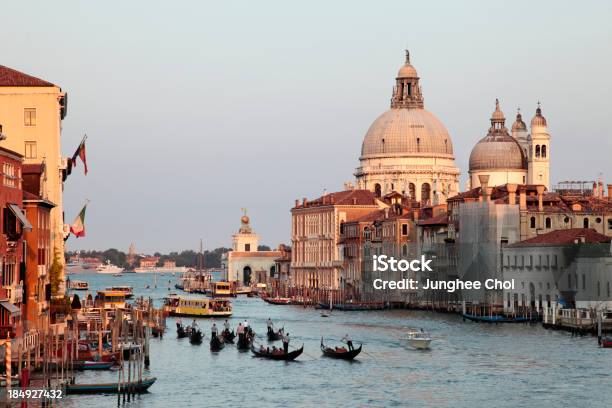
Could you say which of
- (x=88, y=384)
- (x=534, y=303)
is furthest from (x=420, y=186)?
(x=88, y=384)

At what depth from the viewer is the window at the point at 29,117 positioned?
206ft

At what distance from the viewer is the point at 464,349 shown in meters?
69.7

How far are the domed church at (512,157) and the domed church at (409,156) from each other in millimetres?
9060

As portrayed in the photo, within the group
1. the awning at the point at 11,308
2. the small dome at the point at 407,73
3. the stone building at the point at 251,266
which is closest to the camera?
the awning at the point at 11,308

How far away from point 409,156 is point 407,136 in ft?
5.53

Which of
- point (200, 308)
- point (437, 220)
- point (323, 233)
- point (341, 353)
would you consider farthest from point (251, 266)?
point (341, 353)

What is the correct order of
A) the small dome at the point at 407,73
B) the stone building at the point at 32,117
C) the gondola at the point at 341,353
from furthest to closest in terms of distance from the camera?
the small dome at the point at 407,73 < the gondola at the point at 341,353 < the stone building at the point at 32,117

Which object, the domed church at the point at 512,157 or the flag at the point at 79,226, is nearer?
the flag at the point at 79,226

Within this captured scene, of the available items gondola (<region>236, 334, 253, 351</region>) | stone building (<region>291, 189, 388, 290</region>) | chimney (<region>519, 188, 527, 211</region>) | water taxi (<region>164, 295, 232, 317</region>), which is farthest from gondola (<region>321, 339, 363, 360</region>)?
stone building (<region>291, 189, 388, 290</region>)

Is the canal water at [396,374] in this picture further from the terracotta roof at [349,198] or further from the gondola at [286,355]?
the terracotta roof at [349,198]

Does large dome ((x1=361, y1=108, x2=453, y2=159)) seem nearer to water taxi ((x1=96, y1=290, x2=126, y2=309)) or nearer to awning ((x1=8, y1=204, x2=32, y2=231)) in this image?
water taxi ((x1=96, y1=290, x2=126, y2=309))

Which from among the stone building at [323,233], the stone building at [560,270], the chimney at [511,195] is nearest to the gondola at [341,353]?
the stone building at [560,270]

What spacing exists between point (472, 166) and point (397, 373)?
289ft

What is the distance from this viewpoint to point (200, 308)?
10169 centimetres
